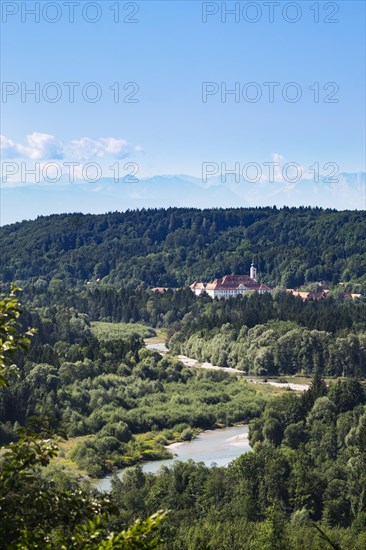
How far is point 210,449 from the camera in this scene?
173ft

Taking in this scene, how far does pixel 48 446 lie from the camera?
1126 cm

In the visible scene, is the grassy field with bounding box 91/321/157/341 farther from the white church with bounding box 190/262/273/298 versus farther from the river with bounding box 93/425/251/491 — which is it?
the river with bounding box 93/425/251/491

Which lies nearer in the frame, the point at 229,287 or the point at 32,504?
the point at 32,504

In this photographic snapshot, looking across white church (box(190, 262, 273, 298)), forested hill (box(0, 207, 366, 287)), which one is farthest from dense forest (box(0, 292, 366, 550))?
forested hill (box(0, 207, 366, 287))

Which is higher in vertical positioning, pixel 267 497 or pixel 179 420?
pixel 179 420

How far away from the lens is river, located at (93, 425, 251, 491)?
158ft

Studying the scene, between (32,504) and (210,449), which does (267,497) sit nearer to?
(210,449)

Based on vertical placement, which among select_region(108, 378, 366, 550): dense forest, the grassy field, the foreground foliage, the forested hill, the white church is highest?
the forested hill

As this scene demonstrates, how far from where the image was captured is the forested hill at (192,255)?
164m

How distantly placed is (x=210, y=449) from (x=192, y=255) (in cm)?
12958

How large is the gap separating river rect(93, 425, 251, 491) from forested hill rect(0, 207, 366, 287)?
94.4 metres

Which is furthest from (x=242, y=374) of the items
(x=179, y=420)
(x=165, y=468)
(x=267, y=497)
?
(x=267, y=497)

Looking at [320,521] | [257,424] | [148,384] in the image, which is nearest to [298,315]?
[148,384]

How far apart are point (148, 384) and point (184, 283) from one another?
98890mm
